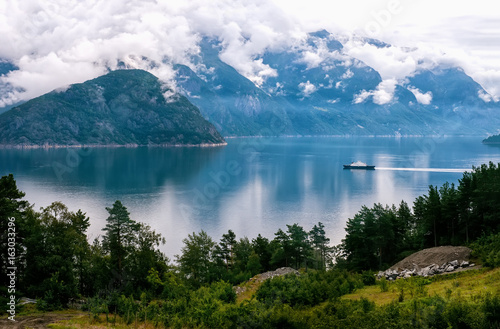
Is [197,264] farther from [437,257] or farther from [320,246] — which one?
[437,257]

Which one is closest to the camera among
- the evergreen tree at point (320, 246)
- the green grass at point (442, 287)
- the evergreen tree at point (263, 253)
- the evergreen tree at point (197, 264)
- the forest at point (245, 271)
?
the forest at point (245, 271)

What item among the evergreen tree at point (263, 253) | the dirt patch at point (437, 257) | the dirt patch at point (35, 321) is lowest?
the evergreen tree at point (263, 253)

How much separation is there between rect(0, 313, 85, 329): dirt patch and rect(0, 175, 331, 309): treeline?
3.72 metres

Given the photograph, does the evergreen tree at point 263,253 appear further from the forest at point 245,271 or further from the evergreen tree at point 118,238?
the evergreen tree at point 118,238

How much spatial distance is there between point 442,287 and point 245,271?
3029 centimetres

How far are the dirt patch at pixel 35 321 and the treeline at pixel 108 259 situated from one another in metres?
3.72

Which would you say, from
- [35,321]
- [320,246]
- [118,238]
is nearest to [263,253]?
[320,246]

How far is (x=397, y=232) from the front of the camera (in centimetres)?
6800

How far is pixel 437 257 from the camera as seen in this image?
164ft

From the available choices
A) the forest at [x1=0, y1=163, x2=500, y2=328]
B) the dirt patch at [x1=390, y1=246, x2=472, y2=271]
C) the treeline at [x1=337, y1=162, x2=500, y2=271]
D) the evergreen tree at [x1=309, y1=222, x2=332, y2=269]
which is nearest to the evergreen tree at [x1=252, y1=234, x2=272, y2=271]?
the forest at [x1=0, y1=163, x2=500, y2=328]

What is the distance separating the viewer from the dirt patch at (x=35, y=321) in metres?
35.5

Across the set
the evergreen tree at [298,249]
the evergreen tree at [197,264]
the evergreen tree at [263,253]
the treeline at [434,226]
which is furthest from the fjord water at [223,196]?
the treeline at [434,226]

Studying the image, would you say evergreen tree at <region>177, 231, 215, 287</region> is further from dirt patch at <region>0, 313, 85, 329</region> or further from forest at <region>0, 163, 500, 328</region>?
dirt patch at <region>0, 313, 85, 329</region>

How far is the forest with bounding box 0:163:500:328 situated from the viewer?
99.4ft
